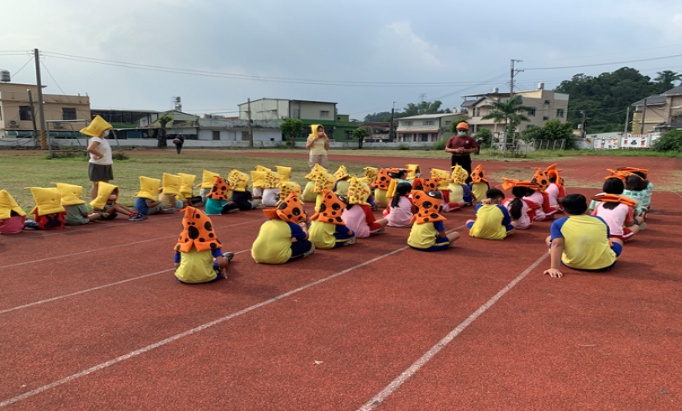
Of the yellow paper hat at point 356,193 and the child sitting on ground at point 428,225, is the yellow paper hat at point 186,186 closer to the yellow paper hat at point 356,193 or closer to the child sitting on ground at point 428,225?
the yellow paper hat at point 356,193

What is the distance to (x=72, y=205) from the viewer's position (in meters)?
9.03

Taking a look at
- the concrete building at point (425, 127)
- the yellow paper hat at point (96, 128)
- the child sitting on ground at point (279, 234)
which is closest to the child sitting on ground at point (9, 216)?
the yellow paper hat at point (96, 128)

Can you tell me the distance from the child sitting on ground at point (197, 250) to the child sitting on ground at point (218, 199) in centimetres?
514

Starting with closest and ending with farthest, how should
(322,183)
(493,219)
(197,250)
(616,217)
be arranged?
(197,250) < (616,217) < (493,219) < (322,183)

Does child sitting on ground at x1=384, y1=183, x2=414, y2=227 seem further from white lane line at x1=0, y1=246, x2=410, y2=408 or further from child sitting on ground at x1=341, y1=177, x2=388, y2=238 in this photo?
white lane line at x1=0, y1=246, x2=410, y2=408

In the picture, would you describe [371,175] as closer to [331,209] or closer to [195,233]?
[331,209]

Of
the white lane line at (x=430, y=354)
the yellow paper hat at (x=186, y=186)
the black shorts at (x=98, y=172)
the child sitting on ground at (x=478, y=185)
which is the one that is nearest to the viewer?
the white lane line at (x=430, y=354)

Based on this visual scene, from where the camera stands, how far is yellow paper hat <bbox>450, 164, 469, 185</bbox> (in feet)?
35.9

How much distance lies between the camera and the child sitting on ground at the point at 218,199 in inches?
415

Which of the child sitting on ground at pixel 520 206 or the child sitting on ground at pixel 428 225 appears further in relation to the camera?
the child sitting on ground at pixel 520 206

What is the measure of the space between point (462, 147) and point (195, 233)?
791 centimetres

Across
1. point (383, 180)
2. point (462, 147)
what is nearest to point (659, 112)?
point (462, 147)

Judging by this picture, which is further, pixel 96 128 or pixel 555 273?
pixel 96 128

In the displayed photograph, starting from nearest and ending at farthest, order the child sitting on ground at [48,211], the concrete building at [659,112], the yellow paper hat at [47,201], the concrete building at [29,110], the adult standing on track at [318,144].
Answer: the yellow paper hat at [47,201]
the child sitting on ground at [48,211]
the adult standing on track at [318,144]
the concrete building at [29,110]
the concrete building at [659,112]
